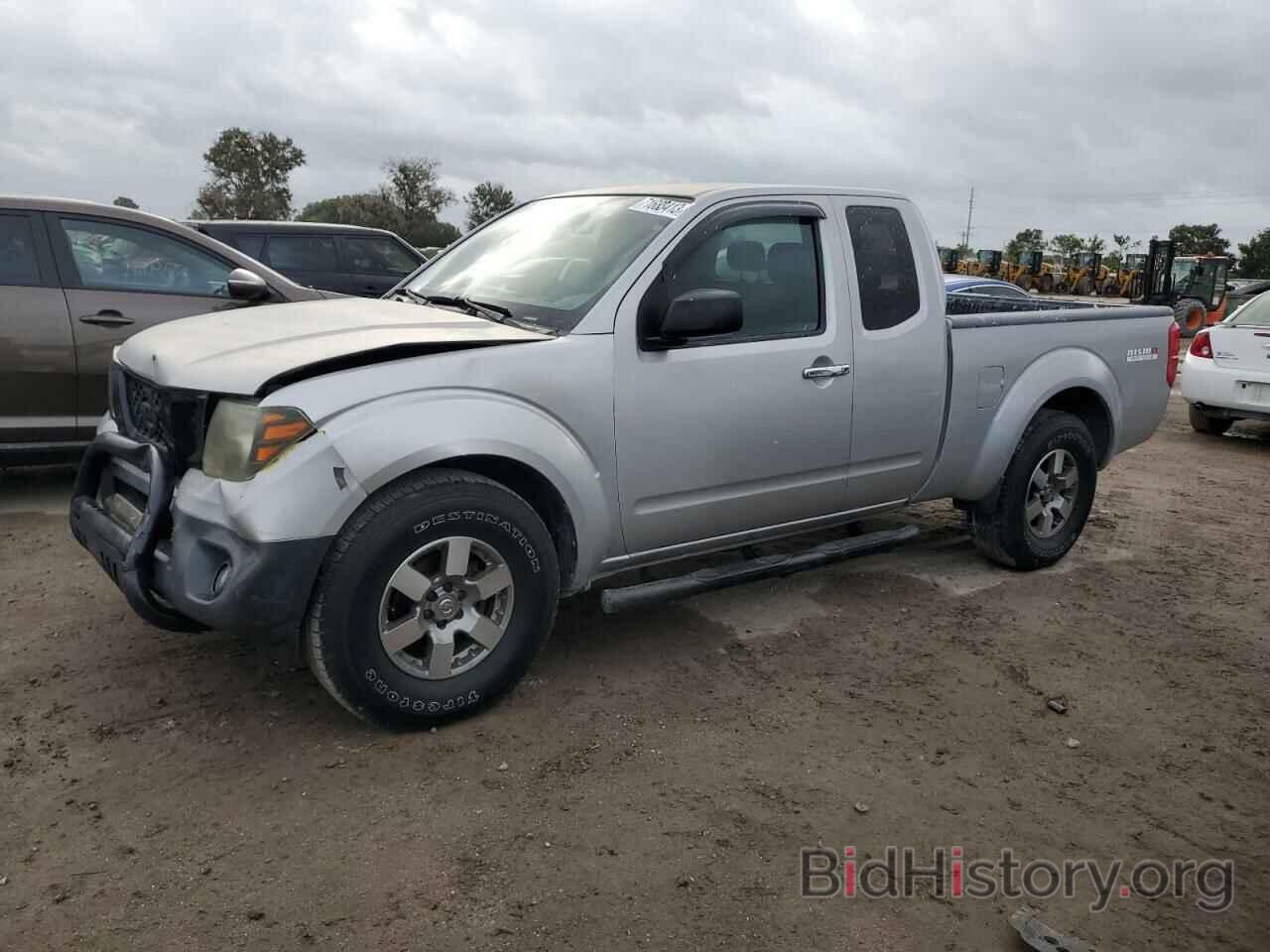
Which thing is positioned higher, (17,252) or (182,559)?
(17,252)

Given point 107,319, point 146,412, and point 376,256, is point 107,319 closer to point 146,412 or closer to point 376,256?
point 146,412

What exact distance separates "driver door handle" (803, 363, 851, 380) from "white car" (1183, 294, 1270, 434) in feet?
22.2

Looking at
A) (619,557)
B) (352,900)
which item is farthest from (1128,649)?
(352,900)

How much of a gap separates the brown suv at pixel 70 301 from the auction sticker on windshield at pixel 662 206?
235 centimetres

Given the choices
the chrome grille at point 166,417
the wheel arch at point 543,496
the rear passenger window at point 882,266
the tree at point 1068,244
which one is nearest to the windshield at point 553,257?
the wheel arch at point 543,496

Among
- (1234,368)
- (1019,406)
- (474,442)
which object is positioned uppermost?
(474,442)

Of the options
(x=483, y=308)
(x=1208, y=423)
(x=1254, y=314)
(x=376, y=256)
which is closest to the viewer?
(x=483, y=308)

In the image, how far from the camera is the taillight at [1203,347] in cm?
966

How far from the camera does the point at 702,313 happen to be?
3.55m

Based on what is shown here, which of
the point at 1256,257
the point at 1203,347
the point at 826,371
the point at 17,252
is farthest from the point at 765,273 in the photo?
the point at 1256,257

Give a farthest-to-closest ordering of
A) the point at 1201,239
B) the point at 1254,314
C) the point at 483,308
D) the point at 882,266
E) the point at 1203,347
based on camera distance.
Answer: the point at 1201,239, the point at 1203,347, the point at 1254,314, the point at 882,266, the point at 483,308

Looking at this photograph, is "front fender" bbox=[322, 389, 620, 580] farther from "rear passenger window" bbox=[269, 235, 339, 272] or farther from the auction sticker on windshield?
"rear passenger window" bbox=[269, 235, 339, 272]

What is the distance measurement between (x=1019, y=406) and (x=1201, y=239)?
299 ft

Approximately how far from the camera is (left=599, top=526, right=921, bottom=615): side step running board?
381cm
